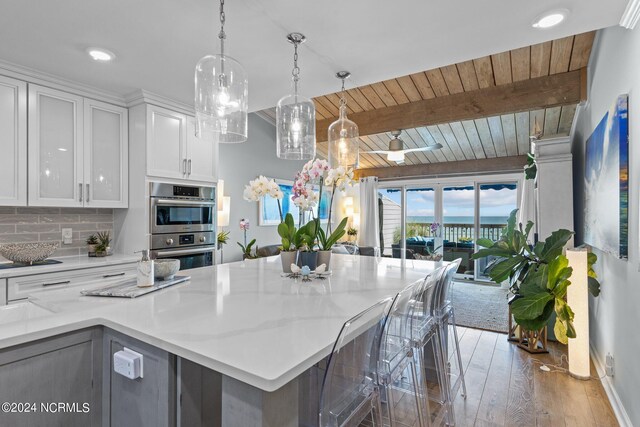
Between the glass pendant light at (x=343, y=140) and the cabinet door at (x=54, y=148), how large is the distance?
2204 millimetres

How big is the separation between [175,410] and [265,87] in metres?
2.64

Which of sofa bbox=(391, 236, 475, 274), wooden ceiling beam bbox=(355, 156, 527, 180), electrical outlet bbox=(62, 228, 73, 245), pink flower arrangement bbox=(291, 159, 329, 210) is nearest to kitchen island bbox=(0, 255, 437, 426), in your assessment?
pink flower arrangement bbox=(291, 159, 329, 210)

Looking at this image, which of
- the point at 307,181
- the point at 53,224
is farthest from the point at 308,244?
the point at 53,224

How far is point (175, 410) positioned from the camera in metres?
1.05

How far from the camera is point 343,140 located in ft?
8.74

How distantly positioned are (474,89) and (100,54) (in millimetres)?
3959

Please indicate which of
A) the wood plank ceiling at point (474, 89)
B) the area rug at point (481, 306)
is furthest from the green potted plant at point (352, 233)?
the area rug at point (481, 306)

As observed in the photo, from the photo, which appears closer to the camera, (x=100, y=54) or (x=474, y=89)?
(x=100, y=54)

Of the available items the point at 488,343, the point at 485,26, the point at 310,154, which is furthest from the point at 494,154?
the point at 310,154

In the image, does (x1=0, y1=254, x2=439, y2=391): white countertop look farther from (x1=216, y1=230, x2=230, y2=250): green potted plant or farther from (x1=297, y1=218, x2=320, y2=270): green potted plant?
(x1=216, y1=230, x2=230, y2=250): green potted plant

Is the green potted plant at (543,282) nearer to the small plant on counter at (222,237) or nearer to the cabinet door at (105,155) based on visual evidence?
the small plant on counter at (222,237)

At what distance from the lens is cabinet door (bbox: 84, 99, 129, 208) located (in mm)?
2975

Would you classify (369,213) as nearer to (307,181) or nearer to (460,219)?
(460,219)

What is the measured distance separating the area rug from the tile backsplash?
371cm
